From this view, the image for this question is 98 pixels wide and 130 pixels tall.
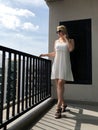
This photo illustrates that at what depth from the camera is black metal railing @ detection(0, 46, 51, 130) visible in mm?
2269

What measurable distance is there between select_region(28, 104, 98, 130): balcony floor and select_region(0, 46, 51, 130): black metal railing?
0.88 ft

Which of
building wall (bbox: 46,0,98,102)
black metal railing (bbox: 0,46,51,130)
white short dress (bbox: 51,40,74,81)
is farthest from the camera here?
building wall (bbox: 46,0,98,102)

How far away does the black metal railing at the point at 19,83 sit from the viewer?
7.44 ft

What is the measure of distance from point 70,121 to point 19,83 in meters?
0.89

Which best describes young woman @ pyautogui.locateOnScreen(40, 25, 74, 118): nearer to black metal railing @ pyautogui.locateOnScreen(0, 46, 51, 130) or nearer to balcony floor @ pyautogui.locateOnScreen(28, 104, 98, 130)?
balcony floor @ pyautogui.locateOnScreen(28, 104, 98, 130)

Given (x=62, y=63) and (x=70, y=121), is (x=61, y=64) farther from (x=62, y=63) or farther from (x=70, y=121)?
(x=70, y=121)

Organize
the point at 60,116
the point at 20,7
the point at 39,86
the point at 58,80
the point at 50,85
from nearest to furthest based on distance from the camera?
the point at 60,116, the point at 58,80, the point at 39,86, the point at 50,85, the point at 20,7

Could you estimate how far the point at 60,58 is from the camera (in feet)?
11.3

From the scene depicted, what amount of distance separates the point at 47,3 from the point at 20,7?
1.46 metres

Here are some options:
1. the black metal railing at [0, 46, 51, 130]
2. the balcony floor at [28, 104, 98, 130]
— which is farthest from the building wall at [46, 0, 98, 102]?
the balcony floor at [28, 104, 98, 130]

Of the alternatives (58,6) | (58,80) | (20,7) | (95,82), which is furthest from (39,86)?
(20,7)

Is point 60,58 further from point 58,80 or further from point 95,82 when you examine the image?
point 95,82

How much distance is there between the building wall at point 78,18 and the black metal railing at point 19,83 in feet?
2.34

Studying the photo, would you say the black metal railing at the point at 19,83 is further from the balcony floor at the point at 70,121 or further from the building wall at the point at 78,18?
the building wall at the point at 78,18
